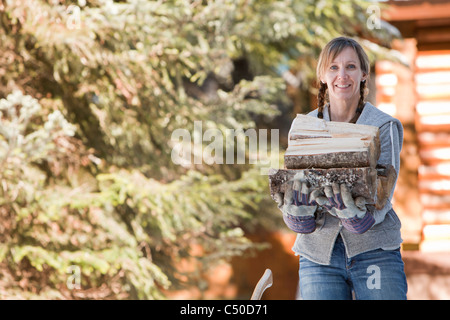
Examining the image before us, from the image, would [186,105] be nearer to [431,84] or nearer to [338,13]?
[338,13]

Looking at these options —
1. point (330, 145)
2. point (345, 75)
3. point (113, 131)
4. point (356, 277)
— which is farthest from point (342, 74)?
point (113, 131)

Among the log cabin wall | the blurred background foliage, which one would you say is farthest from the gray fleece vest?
the log cabin wall

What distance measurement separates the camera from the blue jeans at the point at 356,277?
5.73 feet

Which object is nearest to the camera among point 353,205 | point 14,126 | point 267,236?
point 353,205

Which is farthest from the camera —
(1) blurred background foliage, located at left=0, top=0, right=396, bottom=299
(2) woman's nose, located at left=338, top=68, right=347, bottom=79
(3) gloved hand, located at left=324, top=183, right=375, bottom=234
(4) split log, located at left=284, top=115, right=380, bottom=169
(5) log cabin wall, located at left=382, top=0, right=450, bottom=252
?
(5) log cabin wall, located at left=382, top=0, right=450, bottom=252

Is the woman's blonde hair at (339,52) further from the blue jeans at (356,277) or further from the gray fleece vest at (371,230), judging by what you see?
the blue jeans at (356,277)

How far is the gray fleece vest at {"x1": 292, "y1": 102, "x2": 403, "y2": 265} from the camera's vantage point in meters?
1.79

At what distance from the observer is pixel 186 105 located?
5.98 meters

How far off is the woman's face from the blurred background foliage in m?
3.01

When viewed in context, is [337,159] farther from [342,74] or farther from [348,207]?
[342,74]

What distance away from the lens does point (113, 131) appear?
5711 mm

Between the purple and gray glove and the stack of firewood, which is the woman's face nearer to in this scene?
the stack of firewood
